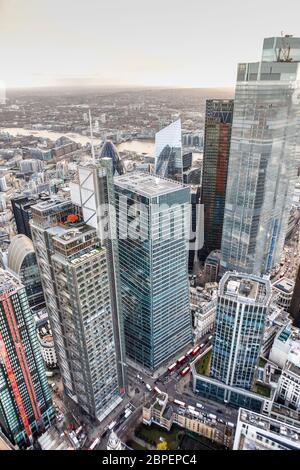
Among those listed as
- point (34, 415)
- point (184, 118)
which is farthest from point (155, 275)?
point (184, 118)

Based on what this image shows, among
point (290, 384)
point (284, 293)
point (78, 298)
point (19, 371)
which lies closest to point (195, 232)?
point (284, 293)

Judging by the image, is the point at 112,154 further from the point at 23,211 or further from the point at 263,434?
the point at 263,434

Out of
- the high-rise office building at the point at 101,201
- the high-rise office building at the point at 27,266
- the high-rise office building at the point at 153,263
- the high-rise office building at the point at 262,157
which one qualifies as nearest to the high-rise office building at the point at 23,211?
the high-rise office building at the point at 27,266

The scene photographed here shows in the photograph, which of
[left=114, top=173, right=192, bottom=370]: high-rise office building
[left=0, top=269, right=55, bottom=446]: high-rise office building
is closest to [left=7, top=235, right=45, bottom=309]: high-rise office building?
[left=114, top=173, right=192, bottom=370]: high-rise office building

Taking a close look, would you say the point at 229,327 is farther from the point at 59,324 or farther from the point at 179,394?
the point at 59,324

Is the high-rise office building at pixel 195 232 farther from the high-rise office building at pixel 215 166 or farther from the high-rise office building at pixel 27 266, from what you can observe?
the high-rise office building at pixel 27 266

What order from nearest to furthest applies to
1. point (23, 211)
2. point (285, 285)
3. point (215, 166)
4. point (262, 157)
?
1. point (262, 157)
2. point (285, 285)
3. point (215, 166)
4. point (23, 211)
